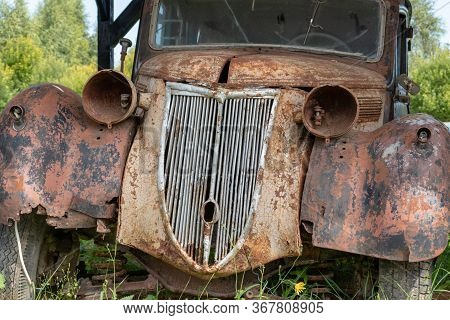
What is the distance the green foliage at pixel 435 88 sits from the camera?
76.5ft

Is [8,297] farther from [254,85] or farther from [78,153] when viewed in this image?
[254,85]

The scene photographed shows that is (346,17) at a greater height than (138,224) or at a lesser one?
greater

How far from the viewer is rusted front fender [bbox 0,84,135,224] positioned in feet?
14.8

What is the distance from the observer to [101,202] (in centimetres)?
454

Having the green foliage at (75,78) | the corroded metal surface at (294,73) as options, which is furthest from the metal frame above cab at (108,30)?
the green foliage at (75,78)

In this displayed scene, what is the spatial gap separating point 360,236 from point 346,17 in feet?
7.37

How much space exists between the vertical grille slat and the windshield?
50.8 inches

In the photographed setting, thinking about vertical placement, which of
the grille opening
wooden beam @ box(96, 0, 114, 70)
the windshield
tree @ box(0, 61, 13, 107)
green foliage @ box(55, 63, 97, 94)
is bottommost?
green foliage @ box(55, 63, 97, 94)

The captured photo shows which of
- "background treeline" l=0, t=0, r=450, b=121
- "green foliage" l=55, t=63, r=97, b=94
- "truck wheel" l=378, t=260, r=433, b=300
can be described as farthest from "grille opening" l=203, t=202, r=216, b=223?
"green foliage" l=55, t=63, r=97, b=94

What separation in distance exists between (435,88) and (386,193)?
69.9 ft

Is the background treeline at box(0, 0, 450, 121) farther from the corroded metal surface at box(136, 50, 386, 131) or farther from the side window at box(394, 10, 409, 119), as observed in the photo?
the corroded metal surface at box(136, 50, 386, 131)

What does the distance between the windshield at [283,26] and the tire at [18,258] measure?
1885 millimetres

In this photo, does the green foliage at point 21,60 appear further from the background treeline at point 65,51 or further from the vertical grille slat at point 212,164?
the vertical grille slat at point 212,164
